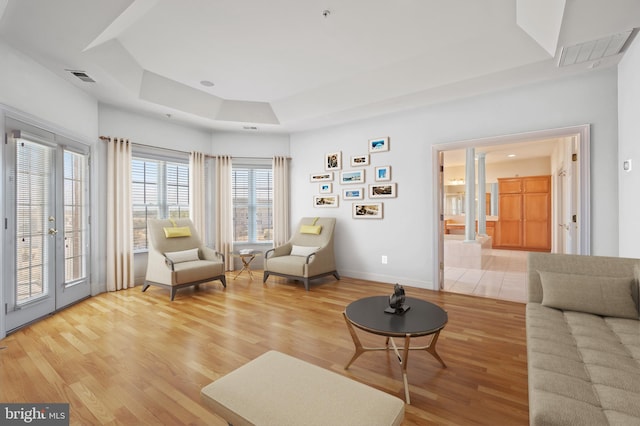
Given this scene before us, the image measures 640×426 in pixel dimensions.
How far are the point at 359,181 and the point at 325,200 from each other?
2.69 feet

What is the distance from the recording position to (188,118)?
208 inches

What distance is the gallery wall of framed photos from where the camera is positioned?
516cm

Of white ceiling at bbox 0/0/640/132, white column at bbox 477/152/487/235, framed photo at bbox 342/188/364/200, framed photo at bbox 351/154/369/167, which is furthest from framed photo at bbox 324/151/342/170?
white column at bbox 477/152/487/235

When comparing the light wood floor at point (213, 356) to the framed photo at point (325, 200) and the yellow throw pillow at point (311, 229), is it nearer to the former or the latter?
the yellow throw pillow at point (311, 229)

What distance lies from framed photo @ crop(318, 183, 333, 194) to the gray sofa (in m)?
3.62

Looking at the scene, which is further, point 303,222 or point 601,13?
point 303,222

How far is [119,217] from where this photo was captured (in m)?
4.78

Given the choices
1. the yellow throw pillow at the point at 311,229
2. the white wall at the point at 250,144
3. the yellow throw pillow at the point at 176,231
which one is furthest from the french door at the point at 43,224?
the yellow throw pillow at the point at 311,229

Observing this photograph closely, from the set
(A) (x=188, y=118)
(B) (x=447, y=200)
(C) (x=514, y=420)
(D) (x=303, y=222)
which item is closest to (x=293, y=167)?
(D) (x=303, y=222)

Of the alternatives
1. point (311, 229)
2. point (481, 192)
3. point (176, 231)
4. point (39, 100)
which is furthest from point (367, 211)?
point (481, 192)

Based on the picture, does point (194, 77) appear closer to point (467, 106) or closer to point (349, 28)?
point (349, 28)

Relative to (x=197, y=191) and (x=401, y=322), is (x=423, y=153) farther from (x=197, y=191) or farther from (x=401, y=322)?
(x=197, y=191)

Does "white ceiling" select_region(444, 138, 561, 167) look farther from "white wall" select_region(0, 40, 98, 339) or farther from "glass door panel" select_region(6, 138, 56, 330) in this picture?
"glass door panel" select_region(6, 138, 56, 330)

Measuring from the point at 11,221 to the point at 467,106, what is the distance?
5684 millimetres
